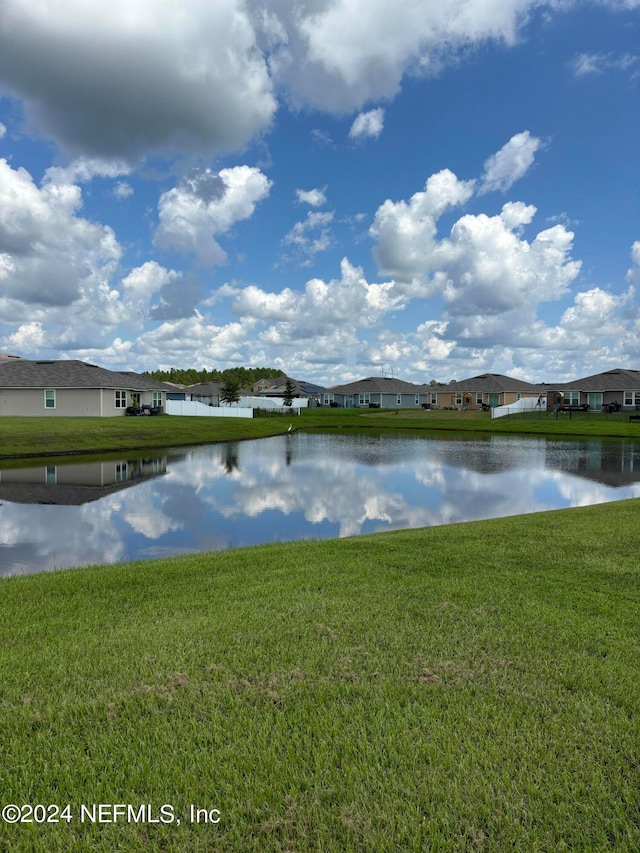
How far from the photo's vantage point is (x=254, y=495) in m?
15.4

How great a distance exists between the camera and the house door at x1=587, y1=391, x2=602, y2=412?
64675 millimetres

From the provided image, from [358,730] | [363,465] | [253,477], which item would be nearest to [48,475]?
[253,477]

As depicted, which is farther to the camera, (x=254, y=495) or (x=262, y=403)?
(x=262, y=403)

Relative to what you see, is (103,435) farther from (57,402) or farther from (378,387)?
(378,387)

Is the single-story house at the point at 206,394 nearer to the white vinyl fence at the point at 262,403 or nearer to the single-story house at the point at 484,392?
the white vinyl fence at the point at 262,403

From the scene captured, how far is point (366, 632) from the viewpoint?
4668 mm

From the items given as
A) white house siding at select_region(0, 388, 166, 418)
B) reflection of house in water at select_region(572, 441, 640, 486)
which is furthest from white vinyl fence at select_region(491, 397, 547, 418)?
white house siding at select_region(0, 388, 166, 418)

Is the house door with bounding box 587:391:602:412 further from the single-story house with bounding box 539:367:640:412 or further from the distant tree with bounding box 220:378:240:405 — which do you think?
the distant tree with bounding box 220:378:240:405

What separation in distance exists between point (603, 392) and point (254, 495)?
63246 millimetres

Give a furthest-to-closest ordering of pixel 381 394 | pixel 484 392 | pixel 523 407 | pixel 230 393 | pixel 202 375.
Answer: pixel 202 375
pixel 381 394
pixel 484 392
pixel 230 393
pixel 523 407

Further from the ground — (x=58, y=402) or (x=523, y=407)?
(x=58, y=402)

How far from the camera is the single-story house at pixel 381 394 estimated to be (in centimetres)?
8481

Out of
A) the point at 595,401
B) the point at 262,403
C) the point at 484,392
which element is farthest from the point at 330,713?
the point at 484,392

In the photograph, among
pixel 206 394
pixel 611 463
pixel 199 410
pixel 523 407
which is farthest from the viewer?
pixel 206 394
